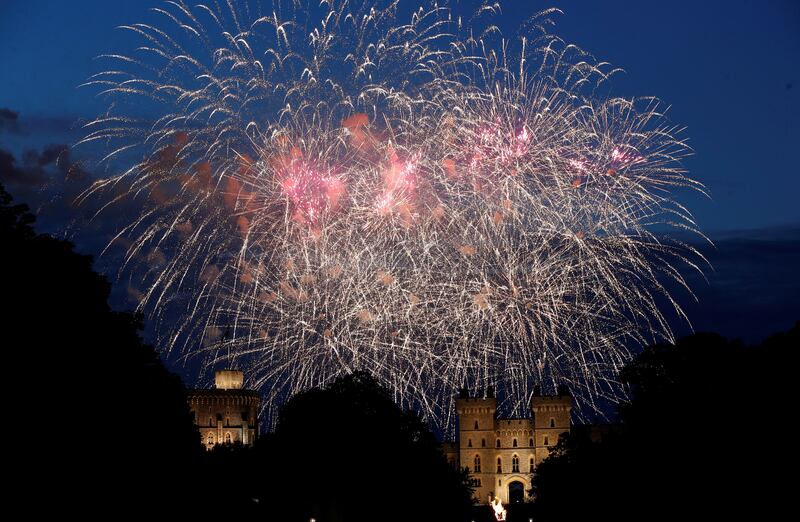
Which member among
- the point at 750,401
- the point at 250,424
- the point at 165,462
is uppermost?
the point at 250,424

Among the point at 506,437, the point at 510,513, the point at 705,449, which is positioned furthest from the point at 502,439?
the point at 705,449

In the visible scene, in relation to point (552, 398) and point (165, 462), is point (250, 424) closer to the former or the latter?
point (552, 398)

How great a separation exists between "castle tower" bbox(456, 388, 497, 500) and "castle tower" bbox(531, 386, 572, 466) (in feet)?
15.4

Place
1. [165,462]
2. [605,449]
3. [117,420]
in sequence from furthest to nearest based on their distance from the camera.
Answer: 1. [605,449]
2. [165,462]
3. [117,420]

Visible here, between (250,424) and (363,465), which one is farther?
(250,424)

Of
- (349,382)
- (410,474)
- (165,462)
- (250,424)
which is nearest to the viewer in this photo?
(165,462)

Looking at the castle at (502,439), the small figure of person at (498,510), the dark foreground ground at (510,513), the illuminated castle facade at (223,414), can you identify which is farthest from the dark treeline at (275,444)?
the castle at (502,439)

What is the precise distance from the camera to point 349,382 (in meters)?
101

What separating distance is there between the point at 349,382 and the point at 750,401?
50.2 metres

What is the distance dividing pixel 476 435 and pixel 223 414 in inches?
1078

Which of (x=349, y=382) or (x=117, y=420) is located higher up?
(x=349, y=382)

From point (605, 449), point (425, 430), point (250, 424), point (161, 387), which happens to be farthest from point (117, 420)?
point (250, 424)

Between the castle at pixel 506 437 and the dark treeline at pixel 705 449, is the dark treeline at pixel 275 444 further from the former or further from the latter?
the castle at pixel 506 437

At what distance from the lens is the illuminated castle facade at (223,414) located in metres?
119
